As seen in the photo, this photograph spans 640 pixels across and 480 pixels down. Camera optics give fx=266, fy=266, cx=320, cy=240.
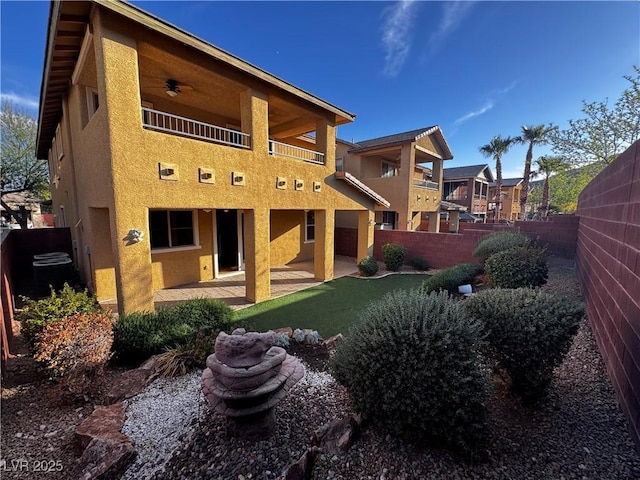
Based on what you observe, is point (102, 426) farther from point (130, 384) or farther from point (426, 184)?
point (426, 184)

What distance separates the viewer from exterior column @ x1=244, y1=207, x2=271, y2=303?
810 cm

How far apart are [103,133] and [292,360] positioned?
6000 millimetres

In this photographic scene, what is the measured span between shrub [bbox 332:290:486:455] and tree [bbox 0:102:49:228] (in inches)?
1176

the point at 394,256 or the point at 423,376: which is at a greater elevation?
Answer: the point at 423,376

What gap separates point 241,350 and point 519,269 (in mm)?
7575

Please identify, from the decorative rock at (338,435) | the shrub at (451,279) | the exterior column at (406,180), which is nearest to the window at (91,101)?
the decorative rock at (338,435)

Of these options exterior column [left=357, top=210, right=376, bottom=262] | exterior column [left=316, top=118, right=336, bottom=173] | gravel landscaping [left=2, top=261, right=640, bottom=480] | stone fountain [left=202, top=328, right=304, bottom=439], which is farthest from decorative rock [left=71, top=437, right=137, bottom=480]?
exterior column [left=357, top=210, right=376, bottom=262]

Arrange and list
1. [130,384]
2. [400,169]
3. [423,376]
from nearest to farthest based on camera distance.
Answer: [423,376], [130,384], [400,169]

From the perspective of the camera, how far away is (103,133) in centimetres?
556

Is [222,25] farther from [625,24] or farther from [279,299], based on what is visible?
[625,24]

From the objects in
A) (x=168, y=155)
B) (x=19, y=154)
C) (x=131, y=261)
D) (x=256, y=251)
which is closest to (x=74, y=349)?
(x=131, y=261)

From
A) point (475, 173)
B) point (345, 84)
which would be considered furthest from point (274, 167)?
point (475, 173)

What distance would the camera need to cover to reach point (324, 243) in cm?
1083

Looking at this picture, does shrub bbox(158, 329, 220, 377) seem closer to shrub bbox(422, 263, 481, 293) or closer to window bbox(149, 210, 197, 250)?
window bbox(149, 210, 197, 250)
